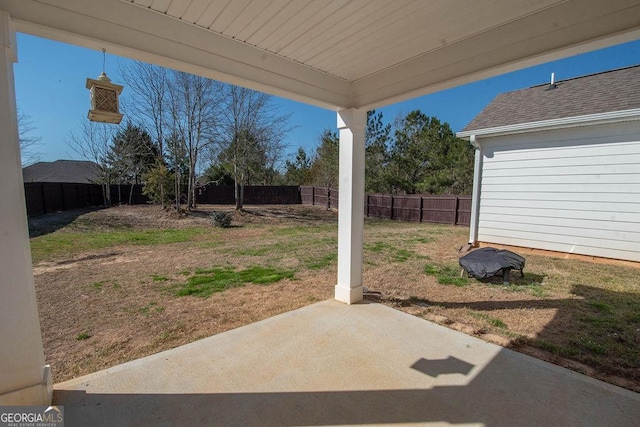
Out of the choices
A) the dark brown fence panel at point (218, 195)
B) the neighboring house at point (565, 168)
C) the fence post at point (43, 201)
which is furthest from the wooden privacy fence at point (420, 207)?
the fence post at point (43, 201)

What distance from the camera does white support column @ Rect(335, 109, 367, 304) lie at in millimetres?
3152

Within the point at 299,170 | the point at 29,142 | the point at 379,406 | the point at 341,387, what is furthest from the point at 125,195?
the point at 379,406

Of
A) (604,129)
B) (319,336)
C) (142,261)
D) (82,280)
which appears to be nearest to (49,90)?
(142,261)

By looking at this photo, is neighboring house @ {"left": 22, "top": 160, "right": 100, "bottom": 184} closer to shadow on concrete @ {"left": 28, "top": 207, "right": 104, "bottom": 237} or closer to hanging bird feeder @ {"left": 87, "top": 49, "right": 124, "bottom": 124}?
shadow on concrete @ {"left": 28, "top": 207, "right": 104, "bottom": 237}

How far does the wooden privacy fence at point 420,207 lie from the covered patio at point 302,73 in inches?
413

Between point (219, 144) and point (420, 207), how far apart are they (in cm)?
940

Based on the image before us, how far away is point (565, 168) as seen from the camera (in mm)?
6020

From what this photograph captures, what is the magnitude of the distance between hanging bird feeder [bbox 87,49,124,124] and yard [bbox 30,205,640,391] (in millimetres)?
1879

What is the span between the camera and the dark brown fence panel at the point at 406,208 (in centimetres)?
1345

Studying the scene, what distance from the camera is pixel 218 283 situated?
14.7ft

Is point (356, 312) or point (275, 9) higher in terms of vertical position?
point (275, 9)

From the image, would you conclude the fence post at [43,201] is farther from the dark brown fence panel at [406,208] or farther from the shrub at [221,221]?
the dark brown fence panel at [406,208]

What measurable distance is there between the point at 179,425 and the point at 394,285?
3.29 meters

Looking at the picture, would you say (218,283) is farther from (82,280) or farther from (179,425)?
(179,425)
